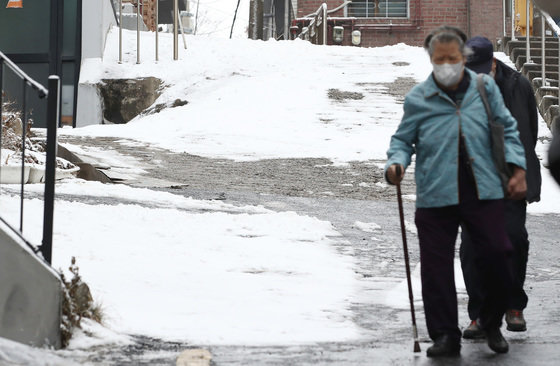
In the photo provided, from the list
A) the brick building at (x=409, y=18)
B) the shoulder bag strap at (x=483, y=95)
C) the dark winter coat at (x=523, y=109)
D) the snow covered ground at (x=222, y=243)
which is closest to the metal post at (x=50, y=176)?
the snow covered ground at (x=222, y=243)

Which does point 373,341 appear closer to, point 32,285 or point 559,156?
point 32,285

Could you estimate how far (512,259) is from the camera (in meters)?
5.71

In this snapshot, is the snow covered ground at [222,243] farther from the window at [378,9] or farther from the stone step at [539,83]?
the window at [378,9]

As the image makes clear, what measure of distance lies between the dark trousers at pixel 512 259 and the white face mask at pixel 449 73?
2.97 ft

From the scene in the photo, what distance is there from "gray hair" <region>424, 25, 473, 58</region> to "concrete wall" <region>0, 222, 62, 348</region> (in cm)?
217

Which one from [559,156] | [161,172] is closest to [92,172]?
[161,172]

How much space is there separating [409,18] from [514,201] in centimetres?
2791

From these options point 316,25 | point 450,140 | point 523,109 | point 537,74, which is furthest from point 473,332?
point 316,25

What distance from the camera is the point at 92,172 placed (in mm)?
12594

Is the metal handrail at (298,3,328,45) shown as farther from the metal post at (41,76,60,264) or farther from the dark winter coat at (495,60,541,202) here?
the metal post at (41,76,60,264)

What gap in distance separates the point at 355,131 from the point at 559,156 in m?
15.7

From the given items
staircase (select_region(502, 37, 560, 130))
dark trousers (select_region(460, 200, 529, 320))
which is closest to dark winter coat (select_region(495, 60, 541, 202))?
dark trousers (select_region(460, 200, 529, 320))

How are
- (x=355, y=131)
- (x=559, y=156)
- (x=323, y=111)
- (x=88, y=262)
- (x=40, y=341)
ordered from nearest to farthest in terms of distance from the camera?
(x=559, y=156), (x=40, y=341), (x=88, y=262), (x=355, y=131), (x=323, y=111)

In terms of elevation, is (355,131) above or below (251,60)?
below
